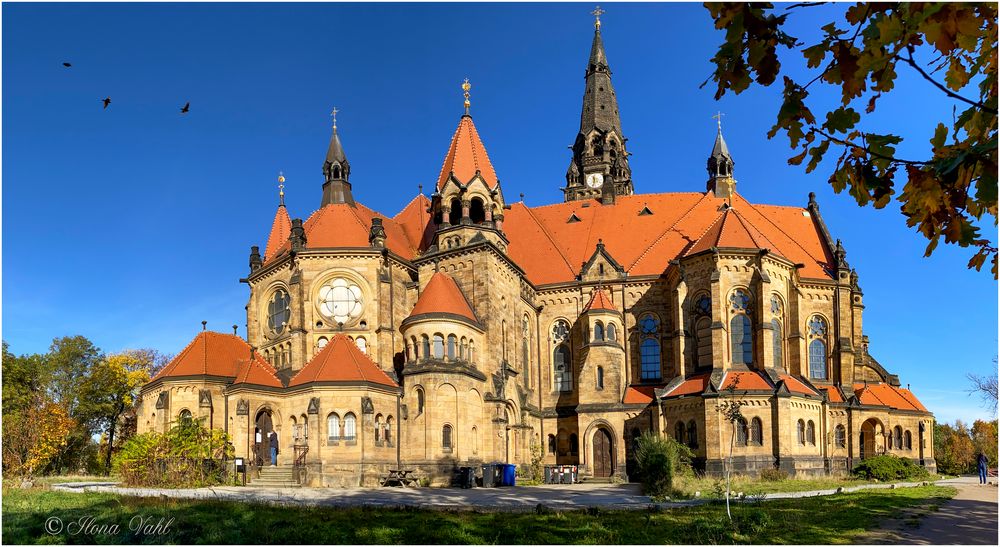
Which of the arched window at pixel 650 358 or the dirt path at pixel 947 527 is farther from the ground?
the arched window at pixel 650 358

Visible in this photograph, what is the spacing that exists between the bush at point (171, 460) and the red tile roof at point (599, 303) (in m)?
22.0

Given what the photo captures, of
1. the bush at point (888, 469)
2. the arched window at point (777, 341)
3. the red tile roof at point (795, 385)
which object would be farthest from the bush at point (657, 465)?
the bush at point (888, 469)

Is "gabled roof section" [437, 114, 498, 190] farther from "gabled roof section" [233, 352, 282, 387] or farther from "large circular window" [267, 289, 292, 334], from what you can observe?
"gabled roof section" [233, 352, 282, 387]

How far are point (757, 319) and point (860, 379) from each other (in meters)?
9.67

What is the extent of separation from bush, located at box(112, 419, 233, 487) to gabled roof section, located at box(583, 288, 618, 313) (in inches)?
866

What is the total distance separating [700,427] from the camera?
40938 millimetres

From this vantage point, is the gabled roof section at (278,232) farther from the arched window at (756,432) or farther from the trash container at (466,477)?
the arched window at (756,432)

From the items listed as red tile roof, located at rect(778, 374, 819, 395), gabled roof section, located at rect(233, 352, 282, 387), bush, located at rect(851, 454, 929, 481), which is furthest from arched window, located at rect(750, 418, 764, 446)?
gabled roof section, located at rect(233, 352, 282, 387)

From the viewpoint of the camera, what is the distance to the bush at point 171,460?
3114 centimetres

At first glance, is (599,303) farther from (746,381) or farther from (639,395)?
(746,381)

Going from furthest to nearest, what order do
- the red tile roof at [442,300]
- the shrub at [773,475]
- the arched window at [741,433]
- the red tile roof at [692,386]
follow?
1. the red tile roof at [692,386]
2. the arched window at [741,433]
3. the red tile roof at [442,300]
4. the shrub at [773,475]

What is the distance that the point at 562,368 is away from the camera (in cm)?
4944

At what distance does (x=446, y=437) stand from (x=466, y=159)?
15806 millimetres

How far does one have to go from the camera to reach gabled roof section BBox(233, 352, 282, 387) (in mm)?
37447
